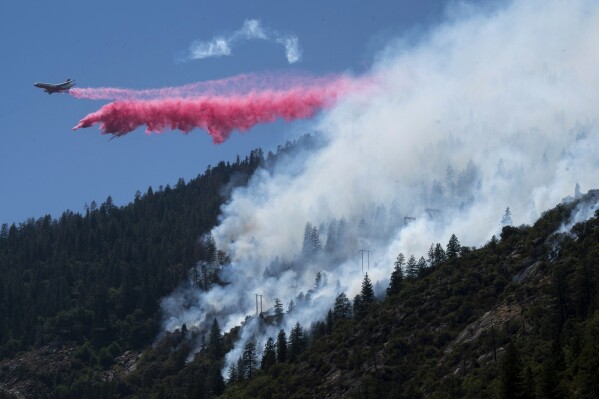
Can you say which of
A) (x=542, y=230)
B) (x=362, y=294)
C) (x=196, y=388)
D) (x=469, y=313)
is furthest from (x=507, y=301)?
(x=196, y=388)

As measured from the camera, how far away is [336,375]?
556 feet

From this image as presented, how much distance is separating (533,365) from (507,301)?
2831 centimetres

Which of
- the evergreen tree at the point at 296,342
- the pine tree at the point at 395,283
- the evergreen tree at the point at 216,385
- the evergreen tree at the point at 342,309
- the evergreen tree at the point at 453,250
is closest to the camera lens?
the evergreen tree at the point at 296,342

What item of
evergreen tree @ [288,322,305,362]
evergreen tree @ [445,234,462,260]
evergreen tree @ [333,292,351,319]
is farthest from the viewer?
evergreen tree @ [333,292,351,319]

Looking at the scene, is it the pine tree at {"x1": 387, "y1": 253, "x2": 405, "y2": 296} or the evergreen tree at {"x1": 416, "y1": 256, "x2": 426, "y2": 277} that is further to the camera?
the evergreen tree at {"x1": 416, "y1": 256, "x2": 426, "y2": 277}

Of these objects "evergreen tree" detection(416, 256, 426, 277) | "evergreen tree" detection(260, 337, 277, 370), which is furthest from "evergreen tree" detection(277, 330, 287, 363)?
"evergreen tree" detection(416, 256, 426, 277)

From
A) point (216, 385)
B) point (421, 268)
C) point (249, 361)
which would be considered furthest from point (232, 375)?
point (421, 268)

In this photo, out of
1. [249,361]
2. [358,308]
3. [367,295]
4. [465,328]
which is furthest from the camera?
[367,295]

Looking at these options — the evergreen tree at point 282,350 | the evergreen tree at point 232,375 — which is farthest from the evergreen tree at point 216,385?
the evergreen tree at point 282,350

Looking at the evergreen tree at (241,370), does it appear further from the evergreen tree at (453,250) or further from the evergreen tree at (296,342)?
the evergreen tree at (453,250)

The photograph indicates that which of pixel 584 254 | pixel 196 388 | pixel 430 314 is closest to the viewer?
pixel 584 254

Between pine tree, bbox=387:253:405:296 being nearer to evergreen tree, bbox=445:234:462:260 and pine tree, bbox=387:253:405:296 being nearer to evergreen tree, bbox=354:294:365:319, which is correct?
evergreen tree, bbox=354:294:365:319

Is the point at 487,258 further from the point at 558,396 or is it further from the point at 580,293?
the point at 558,396

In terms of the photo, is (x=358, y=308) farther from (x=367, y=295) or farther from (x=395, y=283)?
(x=395, y=283)
